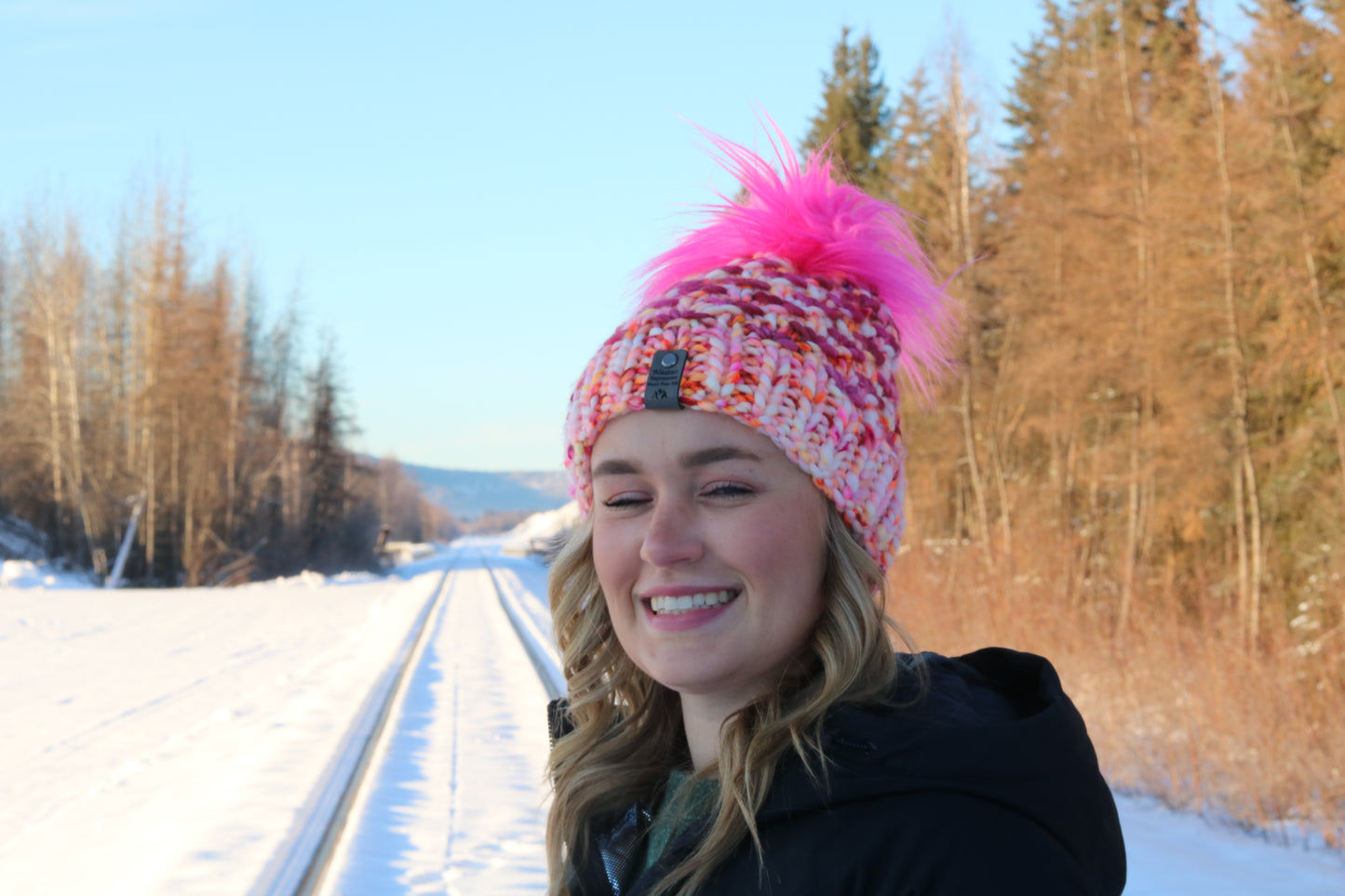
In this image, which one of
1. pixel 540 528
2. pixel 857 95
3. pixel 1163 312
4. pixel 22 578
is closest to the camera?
pixel 1163 312

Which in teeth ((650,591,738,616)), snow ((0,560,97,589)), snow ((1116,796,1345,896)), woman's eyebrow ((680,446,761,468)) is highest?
woman's eyebrow ((680,446,761,468))

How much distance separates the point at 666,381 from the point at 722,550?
287 millimetres

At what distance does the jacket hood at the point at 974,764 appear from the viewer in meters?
1.35

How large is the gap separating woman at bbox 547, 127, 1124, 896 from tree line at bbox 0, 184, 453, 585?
34280 millimetres

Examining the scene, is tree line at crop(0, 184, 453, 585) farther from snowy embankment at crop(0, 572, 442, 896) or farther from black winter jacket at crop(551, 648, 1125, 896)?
black winter jacket at crop(551, 648, 1125, 896)

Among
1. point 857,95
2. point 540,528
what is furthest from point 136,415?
point 540,528

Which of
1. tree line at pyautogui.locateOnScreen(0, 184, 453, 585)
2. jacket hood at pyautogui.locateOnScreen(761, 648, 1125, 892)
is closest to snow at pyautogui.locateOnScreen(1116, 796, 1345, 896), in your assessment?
jacket hood at pyautogui.locateOnScreen(761, 648, 1125, 892)

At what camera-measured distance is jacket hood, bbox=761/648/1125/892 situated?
1347 mm

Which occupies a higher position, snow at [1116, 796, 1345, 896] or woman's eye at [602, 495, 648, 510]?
woman's eye at [602, 495, 648, 510]

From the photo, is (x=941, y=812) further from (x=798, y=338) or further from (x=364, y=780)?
(x=364, y=780)

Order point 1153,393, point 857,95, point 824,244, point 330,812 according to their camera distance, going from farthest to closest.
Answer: point 857,95
point 1153,393
point 330,812
point 824,244

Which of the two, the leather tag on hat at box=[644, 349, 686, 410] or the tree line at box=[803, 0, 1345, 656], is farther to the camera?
the tree line at box=[803, 0, 1345, 656]

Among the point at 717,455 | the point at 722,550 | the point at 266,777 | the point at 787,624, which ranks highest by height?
the point at 717,455

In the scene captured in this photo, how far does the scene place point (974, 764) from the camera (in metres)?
1.35
